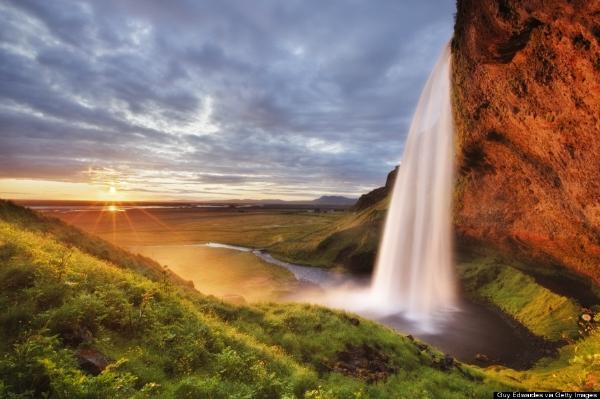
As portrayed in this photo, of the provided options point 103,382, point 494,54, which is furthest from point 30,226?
point 494,54

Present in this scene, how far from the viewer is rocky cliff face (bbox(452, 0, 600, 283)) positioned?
13.5 m

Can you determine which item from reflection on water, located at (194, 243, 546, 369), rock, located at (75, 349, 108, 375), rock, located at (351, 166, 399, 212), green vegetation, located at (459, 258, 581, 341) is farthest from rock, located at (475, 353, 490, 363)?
rock, located at (351, 166, 399, 212)

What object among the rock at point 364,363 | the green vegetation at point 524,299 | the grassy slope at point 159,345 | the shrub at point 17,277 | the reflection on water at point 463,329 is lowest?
the reflection on water at point 463,329

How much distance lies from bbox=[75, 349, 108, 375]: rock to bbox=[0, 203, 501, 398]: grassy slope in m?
0.29

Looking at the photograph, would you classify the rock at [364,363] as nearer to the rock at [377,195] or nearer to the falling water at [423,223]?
the falling water at [423,223]

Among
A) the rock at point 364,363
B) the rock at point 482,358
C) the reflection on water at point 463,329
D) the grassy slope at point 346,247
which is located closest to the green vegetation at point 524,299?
the reflection on water at point 463,329

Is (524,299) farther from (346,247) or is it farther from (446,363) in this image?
(346,247)

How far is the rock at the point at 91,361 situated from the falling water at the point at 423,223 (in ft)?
89.6

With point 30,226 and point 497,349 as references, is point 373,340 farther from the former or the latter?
point 30,226

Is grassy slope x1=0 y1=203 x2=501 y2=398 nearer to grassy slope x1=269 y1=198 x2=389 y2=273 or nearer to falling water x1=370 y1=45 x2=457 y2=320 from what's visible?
falling water x1=370 y1=45 x2=457 y2=320

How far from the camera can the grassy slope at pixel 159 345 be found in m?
7.82

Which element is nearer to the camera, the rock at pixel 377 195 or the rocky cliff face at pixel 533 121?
the rocky cliff face at pixel 533 121

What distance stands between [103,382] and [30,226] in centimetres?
1762

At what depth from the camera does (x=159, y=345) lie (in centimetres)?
1074
